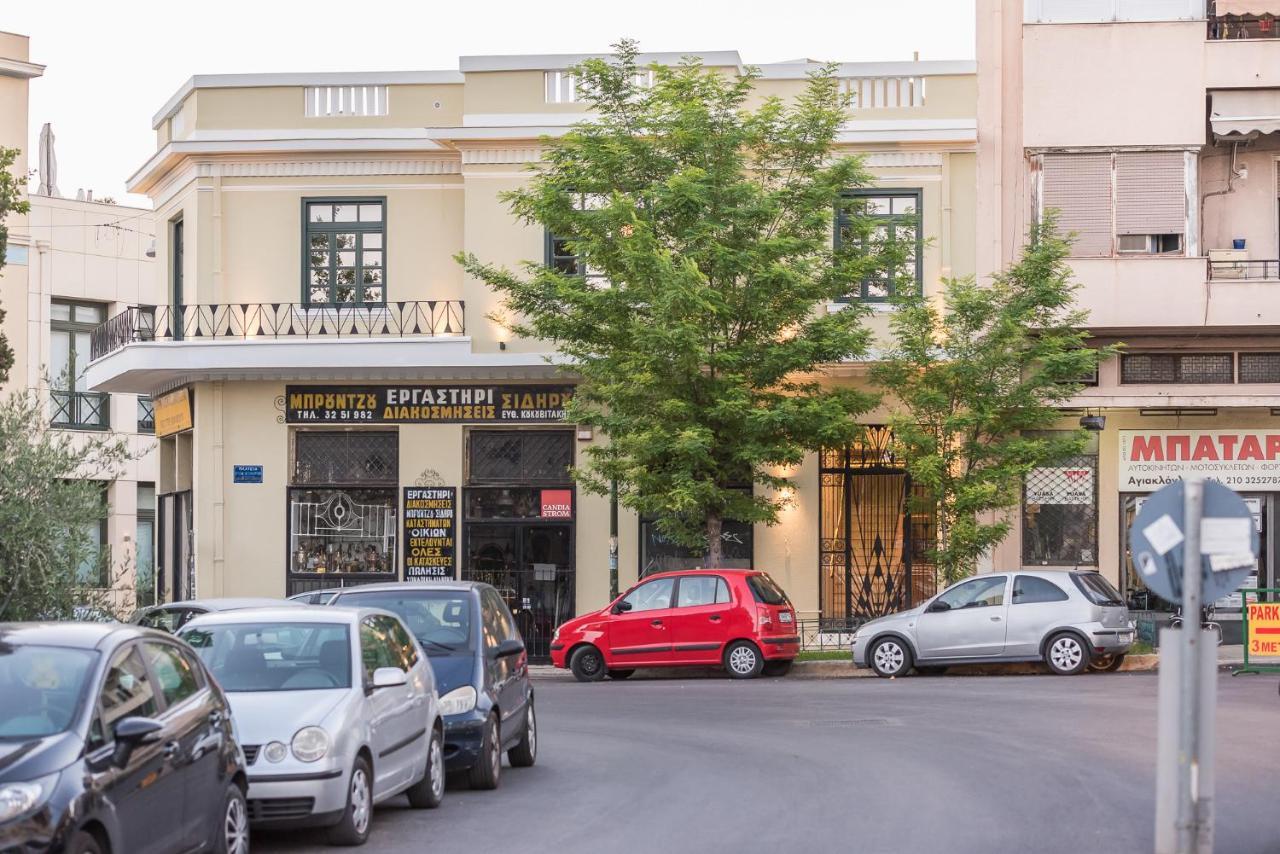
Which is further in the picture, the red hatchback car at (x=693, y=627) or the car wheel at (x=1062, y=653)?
the red hatchback car at (x=693, y=627)

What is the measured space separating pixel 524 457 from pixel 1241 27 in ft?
44.9

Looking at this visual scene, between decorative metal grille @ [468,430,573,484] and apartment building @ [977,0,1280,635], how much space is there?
24.3 feet

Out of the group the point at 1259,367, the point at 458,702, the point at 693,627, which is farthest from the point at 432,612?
the point at 1259,367

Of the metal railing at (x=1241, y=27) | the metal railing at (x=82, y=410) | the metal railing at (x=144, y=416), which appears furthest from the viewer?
the metal railing at (x=144, y=416)

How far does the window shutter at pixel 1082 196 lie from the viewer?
3148 cm

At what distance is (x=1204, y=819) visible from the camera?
31.1 feet

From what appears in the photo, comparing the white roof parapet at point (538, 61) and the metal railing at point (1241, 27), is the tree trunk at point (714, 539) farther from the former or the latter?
the metal railing at point (1241, 27)

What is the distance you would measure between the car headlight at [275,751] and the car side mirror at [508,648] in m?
3.60

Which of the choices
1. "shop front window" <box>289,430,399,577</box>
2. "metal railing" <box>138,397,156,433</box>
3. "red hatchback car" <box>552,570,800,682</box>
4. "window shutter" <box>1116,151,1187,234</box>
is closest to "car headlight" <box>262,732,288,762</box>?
"red hatchback car" <box>552,570,800,682</box>

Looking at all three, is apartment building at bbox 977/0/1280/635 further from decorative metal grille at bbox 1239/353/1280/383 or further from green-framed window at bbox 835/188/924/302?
green-framed window at bbox 835/188/924/302

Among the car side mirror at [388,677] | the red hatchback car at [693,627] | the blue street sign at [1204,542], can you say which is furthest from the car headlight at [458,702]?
the red hatchback car at [693,627]

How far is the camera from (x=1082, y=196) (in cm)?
3162

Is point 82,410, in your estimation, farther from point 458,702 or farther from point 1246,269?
point 458,702

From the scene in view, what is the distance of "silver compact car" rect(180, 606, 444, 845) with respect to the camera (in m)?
11.6
